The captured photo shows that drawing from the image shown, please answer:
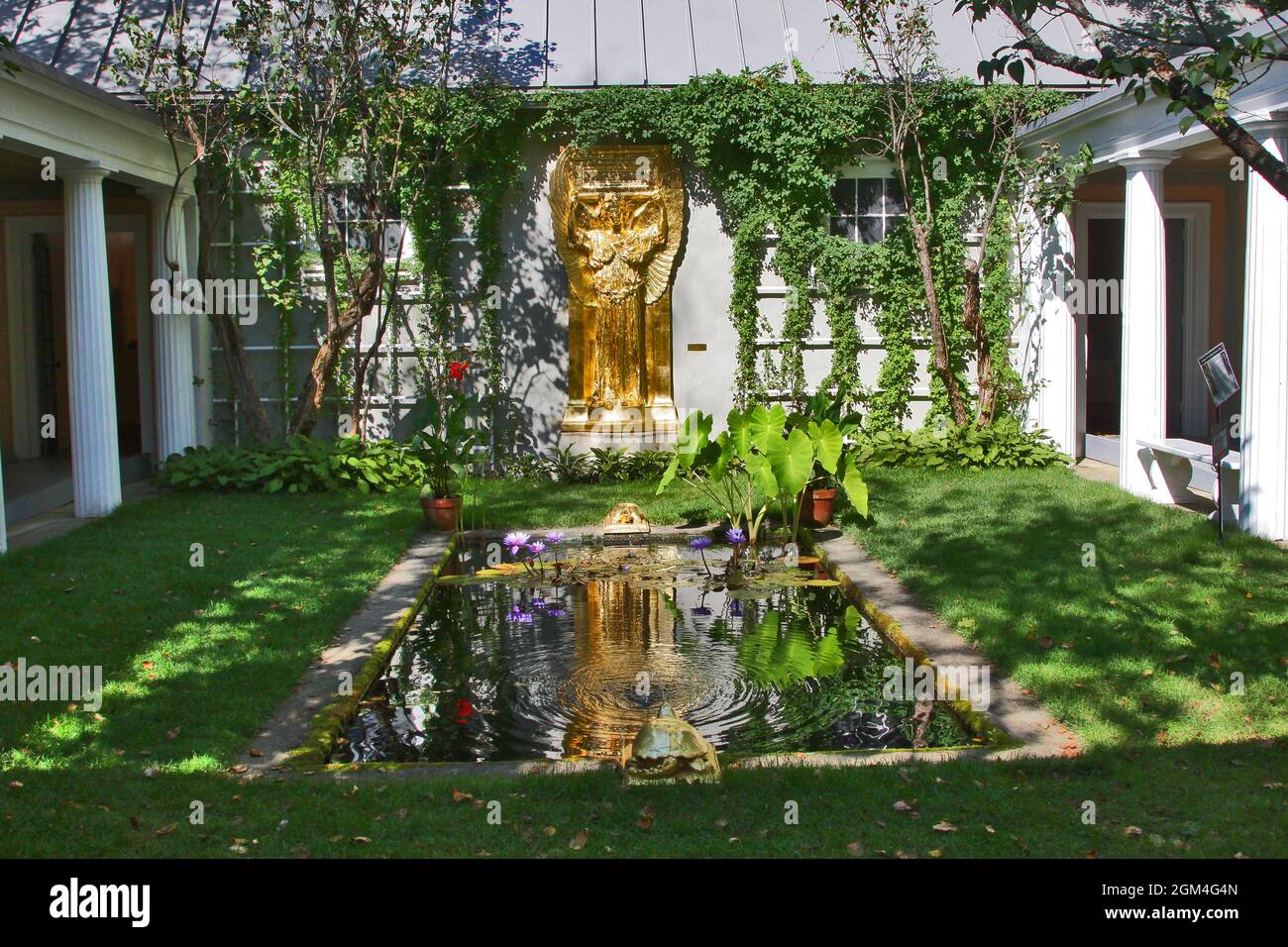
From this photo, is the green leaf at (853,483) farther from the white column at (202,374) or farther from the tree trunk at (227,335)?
the white column at (202,374)

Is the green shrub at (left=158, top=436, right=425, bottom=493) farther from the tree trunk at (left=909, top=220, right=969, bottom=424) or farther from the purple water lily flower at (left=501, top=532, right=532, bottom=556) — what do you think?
the tree trunk at (left=909, top=220, right=969, bottom=424)

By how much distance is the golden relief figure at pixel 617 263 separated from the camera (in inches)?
562

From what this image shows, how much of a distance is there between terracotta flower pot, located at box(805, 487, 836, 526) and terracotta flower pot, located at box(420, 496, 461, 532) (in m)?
2.92

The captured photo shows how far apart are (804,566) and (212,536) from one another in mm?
4574

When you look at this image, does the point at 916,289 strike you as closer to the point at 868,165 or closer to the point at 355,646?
the point at 868,165

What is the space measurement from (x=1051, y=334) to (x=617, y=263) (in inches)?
186

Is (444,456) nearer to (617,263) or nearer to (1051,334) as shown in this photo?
(617,263)

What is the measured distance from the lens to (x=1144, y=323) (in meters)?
12.1

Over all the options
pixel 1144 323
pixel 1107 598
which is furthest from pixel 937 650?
A: pixel 1144 323

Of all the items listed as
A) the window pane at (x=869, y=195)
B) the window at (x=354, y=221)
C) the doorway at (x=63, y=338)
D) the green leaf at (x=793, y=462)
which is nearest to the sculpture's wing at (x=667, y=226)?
the window pane at (x=869, y=195)

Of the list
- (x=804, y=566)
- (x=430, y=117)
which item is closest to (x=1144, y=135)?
(x=804, y=566)

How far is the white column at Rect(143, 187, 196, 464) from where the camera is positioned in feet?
43.4

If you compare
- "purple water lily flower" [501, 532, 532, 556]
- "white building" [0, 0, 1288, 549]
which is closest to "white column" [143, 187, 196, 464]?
"white building" [0, 0, 1288, 549]

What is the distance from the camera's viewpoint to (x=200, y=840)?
4566 millimetres
